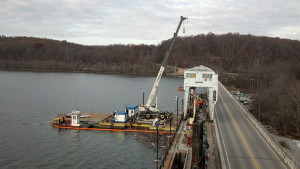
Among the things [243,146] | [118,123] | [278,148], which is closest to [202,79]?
[243,146]

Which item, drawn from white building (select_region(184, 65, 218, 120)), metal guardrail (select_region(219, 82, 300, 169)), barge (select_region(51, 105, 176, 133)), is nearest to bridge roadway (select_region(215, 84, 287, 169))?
metal guardrail (select_region(219, 82, 300, 169))

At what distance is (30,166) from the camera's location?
81.1 feet

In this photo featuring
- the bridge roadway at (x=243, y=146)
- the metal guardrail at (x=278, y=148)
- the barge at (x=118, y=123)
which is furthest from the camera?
the barge at (x=118, y=123)

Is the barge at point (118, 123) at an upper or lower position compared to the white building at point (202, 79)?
lower

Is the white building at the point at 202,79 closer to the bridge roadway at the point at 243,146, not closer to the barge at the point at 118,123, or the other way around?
the bridge roadway at the point at 243,146

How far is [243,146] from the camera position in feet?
73.9

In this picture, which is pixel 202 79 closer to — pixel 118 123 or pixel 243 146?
pixel 243 146

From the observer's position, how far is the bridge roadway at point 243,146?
18.9 m

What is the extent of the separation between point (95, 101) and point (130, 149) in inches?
1308

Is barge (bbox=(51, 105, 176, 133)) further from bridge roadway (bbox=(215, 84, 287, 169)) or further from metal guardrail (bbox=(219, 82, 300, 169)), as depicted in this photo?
metal guardrail (bbox=(219, 82, 300, 169))

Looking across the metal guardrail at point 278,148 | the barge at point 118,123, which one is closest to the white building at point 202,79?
the metal guardrail at point 278,148

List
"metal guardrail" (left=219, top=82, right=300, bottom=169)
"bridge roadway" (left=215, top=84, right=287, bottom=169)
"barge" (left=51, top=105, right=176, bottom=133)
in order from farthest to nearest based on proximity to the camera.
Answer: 1. "barge" (left=51, top=105, right=176, bottom=133)
2. "bridge roadway" (left=215, top=84, right=287, bottom=169)
3. "metal guardrail" (left=219, top=82, right=300, bottom=169)

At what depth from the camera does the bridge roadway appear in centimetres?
1891

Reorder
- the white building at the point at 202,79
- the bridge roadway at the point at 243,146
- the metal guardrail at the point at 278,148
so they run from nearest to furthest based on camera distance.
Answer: the metal guardrail at the point at 278,148, the bridge roadway at the point at 243,146, the white building at the point at 202,79
